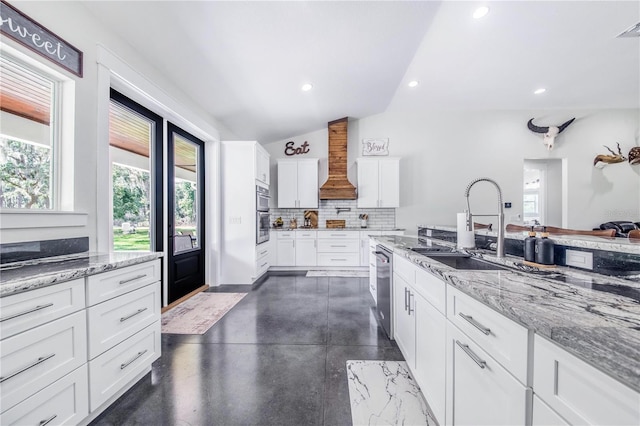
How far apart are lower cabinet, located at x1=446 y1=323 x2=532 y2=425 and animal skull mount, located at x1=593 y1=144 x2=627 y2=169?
6.42 m

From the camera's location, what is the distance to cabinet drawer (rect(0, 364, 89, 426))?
40.0 inches

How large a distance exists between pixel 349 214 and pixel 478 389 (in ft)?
14.5

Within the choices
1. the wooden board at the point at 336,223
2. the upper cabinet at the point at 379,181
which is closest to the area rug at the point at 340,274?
the wooden board at the point at 336,223

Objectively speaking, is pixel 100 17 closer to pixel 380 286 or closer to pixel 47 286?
pixel 47 286

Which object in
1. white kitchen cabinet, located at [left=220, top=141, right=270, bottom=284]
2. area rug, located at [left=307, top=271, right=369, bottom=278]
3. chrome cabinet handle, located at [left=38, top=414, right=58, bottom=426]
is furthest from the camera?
area rug, located at [left=307, top=271, right=369, bottom=278]

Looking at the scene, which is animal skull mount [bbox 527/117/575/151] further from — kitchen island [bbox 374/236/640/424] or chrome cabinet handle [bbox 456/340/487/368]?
chrome cabinet handle [bbox 456/340/487/368]

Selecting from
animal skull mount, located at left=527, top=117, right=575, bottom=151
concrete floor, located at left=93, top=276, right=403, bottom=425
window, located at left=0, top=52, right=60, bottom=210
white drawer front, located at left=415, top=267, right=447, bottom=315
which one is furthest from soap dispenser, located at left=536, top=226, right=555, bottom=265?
animal skull mount, located at left=527, top=117, right=575, bottom=151

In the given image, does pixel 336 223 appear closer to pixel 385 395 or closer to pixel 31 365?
pixel 385 395

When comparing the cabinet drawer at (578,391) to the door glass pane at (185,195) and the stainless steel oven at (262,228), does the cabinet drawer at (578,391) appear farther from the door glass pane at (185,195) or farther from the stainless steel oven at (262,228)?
the stainless steel oven at (262,228)

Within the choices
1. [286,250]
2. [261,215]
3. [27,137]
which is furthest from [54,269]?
[286,250]

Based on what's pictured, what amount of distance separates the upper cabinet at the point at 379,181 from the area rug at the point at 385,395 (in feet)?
11.4

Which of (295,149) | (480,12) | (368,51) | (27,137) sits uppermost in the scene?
(480,12)

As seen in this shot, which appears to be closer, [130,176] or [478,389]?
[478,389]

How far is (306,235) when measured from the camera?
4.82m
